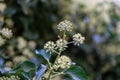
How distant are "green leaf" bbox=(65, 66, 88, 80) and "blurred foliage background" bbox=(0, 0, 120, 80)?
837 mm

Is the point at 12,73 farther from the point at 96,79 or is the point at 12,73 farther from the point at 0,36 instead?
the point at 96,79

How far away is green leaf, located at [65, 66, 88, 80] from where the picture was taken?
0.93m

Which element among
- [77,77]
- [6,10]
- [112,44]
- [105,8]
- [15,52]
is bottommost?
[77,77]

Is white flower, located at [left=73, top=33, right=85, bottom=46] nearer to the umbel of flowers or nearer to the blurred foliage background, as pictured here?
the umbel of flowers

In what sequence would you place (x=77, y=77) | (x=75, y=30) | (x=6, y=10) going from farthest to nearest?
1. (x=75, y=30)
2. (x=6, y=10)
3. (x=77, y=77)

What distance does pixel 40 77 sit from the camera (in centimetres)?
94

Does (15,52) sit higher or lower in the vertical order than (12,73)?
higher

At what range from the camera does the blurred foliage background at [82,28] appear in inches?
73.5

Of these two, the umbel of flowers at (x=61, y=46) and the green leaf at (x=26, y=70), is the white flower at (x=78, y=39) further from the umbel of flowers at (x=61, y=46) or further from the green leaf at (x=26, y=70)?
the green leaf at (x=26, y=70)

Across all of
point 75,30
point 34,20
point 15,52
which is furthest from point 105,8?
point 15,52

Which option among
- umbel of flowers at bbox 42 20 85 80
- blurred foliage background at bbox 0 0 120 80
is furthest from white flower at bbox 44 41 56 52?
blurred foliage background at bbox 0 0 120 80

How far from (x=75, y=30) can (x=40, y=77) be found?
50.3 inches

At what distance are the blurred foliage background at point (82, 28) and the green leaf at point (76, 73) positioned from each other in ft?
2.75

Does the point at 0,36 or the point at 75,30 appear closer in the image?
the point at 0,36
